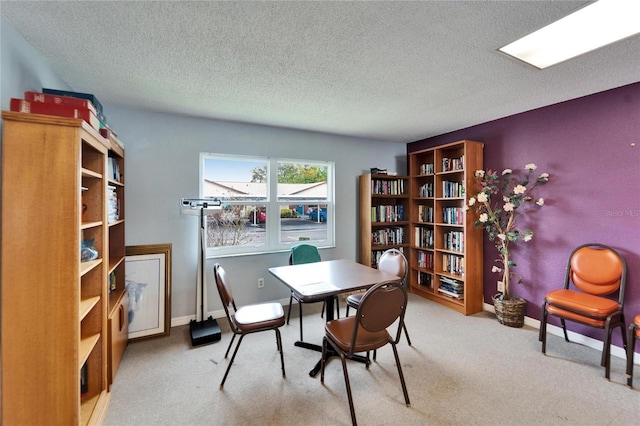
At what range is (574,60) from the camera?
6.18ft

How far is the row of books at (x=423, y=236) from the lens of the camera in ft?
13.0

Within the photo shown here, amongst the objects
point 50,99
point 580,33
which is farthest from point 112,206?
point 580,33

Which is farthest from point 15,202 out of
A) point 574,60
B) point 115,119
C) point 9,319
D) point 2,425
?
point 574,60

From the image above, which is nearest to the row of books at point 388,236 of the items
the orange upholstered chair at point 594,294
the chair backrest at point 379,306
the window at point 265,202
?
the window at point 265,202

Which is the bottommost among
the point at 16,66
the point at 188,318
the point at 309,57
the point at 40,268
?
the point at 188,318

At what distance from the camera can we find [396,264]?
274 cm

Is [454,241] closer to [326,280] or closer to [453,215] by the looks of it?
[453,215]

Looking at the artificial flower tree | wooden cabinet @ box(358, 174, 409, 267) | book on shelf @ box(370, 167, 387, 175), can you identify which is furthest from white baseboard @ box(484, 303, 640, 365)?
book on shelf @ box(370, 167, 387, 175)

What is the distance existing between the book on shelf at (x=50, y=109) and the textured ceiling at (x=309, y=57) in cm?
48

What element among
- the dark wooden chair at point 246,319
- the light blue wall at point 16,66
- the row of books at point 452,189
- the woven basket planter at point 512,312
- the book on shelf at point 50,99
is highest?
the light blue wall at point 16,66

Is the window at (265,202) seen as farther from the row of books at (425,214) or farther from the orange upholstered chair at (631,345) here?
the orange upholstered chair at (631,345)

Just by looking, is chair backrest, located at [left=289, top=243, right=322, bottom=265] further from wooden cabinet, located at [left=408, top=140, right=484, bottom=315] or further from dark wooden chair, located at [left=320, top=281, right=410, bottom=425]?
wooden cabinet, located at [left=408, top=140, right=484, bottom=315]

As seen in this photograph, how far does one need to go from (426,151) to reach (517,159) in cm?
109

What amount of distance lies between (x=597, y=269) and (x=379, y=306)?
2.24 metres
